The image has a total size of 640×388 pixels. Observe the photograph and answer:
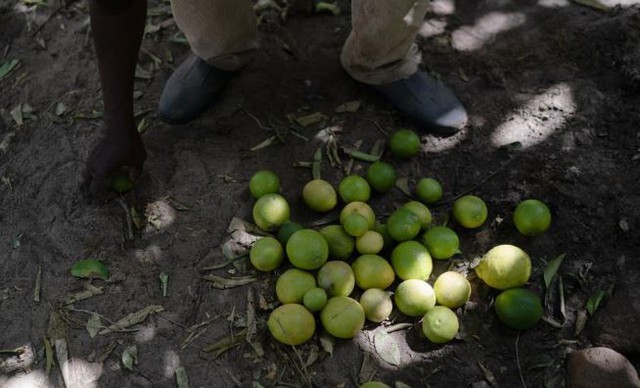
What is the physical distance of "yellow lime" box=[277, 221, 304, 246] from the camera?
11.3ft

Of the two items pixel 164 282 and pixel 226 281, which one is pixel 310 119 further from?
pixel 164 282

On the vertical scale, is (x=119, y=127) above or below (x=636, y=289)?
above

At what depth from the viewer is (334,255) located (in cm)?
342

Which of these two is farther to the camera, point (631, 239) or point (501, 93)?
point (501, 93)

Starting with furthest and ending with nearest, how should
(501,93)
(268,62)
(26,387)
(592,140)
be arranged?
(268,62) → (501,93) → (592,140) → (26,387)

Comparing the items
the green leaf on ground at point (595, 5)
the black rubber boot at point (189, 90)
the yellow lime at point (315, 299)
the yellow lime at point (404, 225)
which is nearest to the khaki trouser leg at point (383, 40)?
the black rubber boot at point (189, 90)

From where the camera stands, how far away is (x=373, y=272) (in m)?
3.25

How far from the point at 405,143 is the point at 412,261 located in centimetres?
93

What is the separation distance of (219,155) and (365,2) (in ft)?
4.60

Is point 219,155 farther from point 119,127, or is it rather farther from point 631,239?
point 631,239

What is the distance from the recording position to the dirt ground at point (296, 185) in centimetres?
316

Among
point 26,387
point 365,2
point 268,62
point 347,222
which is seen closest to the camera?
point 26,387

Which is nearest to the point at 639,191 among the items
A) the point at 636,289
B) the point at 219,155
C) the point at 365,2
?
the point at 636,289

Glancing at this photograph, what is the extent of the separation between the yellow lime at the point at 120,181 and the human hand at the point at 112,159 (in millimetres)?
23
